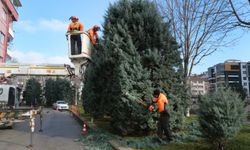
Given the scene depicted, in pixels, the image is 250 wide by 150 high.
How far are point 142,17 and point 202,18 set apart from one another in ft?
29.7

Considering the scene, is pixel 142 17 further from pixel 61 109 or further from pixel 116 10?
pixel 61 109

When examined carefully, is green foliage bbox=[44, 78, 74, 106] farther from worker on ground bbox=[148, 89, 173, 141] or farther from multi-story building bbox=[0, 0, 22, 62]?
worker on ground bbox=[148, 89, 173, 141]

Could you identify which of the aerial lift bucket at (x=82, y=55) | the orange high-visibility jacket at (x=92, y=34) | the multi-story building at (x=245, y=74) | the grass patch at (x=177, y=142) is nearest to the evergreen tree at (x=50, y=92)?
the orange high-visibility jacket at (x=92, y=34)

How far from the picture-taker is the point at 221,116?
8914mm

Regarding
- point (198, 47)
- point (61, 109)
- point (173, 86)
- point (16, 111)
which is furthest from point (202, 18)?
point (61, 109)

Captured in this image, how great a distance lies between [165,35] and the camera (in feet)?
44.4

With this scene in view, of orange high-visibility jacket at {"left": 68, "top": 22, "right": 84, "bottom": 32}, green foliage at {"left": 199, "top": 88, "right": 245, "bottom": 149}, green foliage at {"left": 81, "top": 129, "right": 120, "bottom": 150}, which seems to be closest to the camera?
green foliage at {"left": 199, "top": 88, "right": 245, "bottom": 149}

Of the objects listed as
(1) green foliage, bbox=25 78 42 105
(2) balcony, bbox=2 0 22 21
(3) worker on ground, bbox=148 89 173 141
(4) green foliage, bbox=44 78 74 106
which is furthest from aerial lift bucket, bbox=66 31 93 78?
(1) green foliage, bbox=25 78 42 105

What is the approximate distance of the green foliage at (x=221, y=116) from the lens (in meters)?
8.91

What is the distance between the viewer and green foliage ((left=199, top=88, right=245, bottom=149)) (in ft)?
29.2

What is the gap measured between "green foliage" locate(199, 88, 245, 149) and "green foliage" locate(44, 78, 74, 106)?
68.5 metres

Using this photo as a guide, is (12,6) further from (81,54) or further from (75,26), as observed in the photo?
(81,54)

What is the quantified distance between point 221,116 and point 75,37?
6.41 meters

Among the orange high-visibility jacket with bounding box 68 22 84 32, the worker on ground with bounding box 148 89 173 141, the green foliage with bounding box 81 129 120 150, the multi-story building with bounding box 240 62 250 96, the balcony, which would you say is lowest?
the green foliage with bounding box 81 129 120 150
